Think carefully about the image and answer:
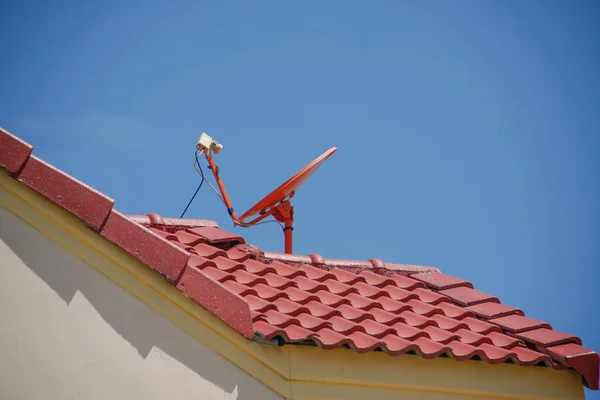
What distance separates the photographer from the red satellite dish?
9.57 m

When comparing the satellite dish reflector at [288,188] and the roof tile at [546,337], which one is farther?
the satellite dish reflector at [288,188]

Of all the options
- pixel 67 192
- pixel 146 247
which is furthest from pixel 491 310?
pixel 67 192

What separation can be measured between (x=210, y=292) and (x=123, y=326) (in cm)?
63

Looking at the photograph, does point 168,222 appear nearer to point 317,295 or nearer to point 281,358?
point 317,295

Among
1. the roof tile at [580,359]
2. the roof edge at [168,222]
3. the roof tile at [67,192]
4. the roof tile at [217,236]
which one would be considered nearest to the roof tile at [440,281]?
A: the roof tile at [580,359]

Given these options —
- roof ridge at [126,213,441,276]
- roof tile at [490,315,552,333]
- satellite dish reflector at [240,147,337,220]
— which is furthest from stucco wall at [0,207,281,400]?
satellite dish reflector at [240,147,337,220]

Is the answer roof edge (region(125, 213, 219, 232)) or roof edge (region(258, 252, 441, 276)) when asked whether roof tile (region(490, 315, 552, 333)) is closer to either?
roof edge (region(258, 252, 441, 276))

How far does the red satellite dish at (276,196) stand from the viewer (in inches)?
377

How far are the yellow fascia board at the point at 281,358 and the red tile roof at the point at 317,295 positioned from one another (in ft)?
0.27

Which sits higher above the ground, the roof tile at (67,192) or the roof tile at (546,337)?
the roof tile at (546,337)

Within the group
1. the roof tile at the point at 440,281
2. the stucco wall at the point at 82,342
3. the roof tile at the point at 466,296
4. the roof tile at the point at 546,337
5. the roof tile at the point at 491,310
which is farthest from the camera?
the roof tile at the point at 440,281

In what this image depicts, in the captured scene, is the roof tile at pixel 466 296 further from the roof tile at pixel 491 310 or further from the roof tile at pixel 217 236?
the roof tile at pixel 217 236

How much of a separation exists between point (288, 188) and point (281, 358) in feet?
11.5

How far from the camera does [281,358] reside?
6.37 metres
